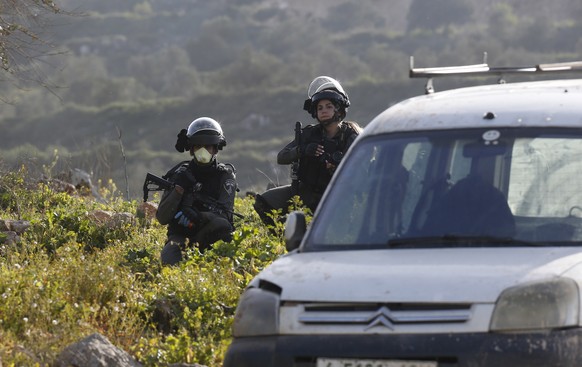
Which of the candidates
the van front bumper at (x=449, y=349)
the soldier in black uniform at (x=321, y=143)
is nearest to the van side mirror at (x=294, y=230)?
the van front bumper at (x=449, y=349)

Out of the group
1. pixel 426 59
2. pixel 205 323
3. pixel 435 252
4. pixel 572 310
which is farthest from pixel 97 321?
pixel 426 59

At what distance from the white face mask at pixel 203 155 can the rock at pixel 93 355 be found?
4.00 metres

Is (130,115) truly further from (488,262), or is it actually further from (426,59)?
(488,262)

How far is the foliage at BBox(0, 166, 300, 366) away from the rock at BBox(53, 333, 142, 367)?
19 cm

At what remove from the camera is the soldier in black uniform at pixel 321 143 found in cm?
1178

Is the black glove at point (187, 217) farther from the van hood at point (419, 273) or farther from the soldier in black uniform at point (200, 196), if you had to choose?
the van hood at point (419, 273)

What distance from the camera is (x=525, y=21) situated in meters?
56.6

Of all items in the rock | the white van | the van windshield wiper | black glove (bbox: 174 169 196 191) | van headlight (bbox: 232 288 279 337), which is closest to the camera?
the white van

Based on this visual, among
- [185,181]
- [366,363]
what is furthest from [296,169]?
[366,363]

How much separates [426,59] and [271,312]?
158ft

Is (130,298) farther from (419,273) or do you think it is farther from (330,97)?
(419,273)

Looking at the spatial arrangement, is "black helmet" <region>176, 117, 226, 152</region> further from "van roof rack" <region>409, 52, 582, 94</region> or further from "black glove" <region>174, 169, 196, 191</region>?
"van roof rack" <region>409, 52, 582, 94</region>

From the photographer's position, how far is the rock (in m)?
7.38

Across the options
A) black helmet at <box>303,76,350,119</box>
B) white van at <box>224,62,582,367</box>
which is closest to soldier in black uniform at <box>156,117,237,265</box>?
black helmet at <box>303,76,350,119</box>
